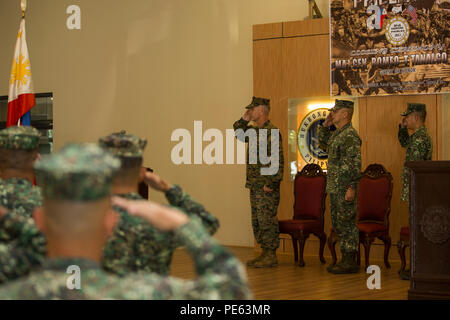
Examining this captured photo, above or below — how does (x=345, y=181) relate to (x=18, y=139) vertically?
below

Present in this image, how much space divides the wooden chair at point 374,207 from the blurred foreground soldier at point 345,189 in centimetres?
20

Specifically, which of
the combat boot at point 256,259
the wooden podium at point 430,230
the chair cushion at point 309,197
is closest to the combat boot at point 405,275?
the wooden podium at point 430,230

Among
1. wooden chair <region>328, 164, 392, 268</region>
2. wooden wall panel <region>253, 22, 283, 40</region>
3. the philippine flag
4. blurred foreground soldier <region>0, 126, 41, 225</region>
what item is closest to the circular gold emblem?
wooden chair <region>328, 164, 392, 268</region>

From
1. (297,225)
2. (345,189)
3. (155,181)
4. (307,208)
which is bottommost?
(297,225)

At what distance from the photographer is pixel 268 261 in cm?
661

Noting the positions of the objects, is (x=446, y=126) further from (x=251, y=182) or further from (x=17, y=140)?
(x=17, y=140)

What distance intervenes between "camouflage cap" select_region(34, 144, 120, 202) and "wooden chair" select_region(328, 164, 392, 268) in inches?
213

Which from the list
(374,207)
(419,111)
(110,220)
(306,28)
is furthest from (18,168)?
(306,28)

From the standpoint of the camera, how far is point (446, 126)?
23.3ft

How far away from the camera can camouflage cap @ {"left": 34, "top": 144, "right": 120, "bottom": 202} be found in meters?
1.15

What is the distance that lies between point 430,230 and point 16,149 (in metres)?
3.16

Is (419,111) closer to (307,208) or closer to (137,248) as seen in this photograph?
(307,208)

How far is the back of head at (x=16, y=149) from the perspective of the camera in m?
2.72

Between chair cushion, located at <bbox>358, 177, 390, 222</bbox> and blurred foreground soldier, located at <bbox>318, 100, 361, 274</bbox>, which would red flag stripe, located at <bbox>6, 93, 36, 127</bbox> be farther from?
chair cushion, located at <bbox>358, 177, 390, 222</bbox>
